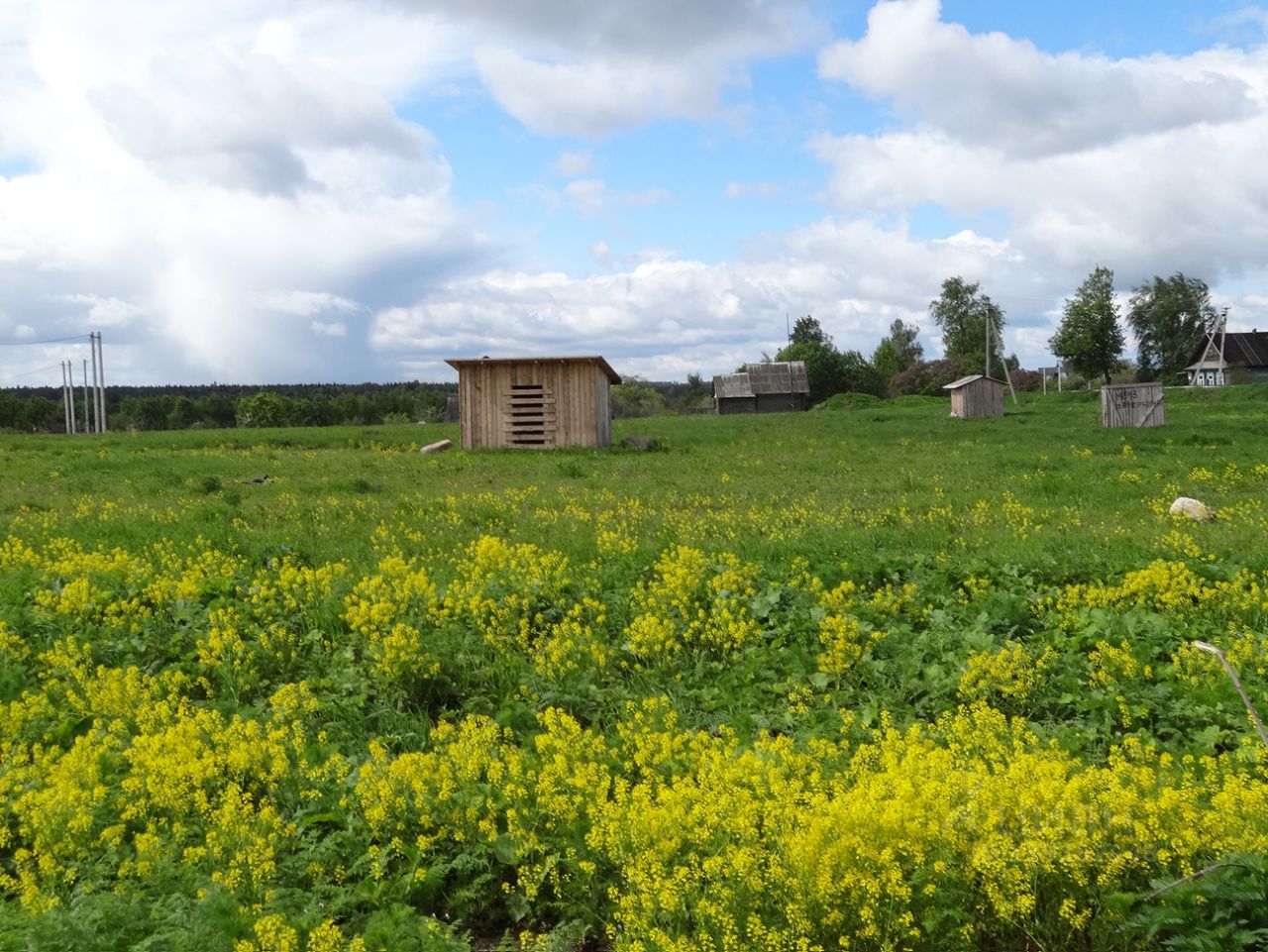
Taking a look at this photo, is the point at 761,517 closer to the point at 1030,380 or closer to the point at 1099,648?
the point at 1099,648

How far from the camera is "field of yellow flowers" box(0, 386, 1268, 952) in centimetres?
383

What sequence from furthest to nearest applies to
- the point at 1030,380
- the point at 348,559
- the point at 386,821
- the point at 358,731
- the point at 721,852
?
the point at 1030,380, the point at 348,559, the point at 358,731, the point at 386,821, the point at 721,852

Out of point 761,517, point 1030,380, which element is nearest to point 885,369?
point 1030,380

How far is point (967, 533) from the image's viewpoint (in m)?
10.8

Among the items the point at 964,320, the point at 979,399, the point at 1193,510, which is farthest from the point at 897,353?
the point at 1193,510

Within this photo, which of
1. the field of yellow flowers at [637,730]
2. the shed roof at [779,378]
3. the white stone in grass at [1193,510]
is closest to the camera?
the field of yellow flowers at [637,730]

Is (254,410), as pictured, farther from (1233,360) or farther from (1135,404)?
(1233,360)

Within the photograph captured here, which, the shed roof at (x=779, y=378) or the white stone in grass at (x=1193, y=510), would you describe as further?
the shed roof at (x=779, y=378)

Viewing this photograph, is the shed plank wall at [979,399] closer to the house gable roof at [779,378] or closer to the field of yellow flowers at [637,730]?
the house gable roof at [779,378]

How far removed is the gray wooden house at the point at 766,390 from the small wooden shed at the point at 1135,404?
38348mm

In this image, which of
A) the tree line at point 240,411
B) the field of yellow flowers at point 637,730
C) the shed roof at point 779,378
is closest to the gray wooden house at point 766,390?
the shed roof at point 779,378

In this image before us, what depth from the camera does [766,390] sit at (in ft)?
223

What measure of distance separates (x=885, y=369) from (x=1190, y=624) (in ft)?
267

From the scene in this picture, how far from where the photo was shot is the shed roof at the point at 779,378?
68125 millimetres
